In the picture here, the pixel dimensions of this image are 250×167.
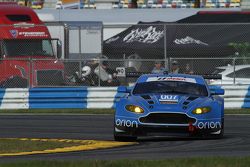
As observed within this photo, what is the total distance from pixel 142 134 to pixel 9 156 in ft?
8.87

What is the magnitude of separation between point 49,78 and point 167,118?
1264 centimetres

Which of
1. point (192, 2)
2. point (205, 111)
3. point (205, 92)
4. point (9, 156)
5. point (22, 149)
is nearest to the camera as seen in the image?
point (9, 156)

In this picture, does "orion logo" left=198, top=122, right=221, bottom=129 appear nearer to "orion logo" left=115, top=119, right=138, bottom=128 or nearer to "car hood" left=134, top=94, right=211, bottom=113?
"car hood" left=134, top=94, right=211, bottom=113

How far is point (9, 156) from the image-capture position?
12977 millimetres

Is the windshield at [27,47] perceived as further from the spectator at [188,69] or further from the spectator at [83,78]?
the spectator at [188,69]

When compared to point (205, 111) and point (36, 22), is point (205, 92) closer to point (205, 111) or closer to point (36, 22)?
point (205, 111)

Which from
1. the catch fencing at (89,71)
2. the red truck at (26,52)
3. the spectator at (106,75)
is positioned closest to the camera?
the red truck at (26,52)

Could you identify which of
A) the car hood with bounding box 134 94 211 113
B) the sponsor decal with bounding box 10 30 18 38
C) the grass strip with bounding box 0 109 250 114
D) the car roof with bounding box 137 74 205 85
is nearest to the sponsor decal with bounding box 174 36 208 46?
the grass strip with bounding box 0 109 250 114

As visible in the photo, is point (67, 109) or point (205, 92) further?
point (67, 109)

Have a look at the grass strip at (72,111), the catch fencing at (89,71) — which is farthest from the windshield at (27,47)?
the grass strip at (72,111)

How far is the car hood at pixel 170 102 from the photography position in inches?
580

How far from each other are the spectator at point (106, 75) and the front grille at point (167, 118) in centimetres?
1231

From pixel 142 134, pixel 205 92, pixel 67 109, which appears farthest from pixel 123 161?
pixel 67 109

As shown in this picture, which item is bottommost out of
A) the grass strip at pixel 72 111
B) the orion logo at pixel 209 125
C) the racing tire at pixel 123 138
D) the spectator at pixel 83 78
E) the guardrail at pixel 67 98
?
the grass strip at pixel 72 111
